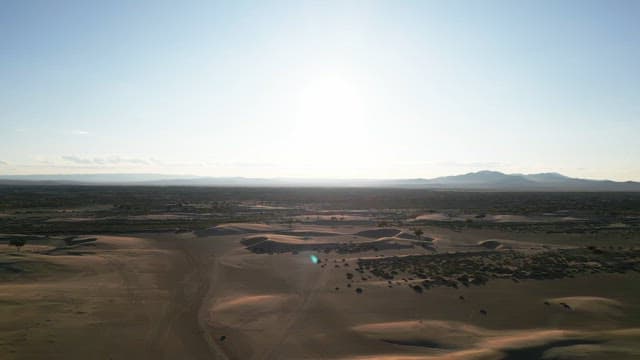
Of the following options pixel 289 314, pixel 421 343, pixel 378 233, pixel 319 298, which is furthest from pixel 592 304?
pixel 378 233

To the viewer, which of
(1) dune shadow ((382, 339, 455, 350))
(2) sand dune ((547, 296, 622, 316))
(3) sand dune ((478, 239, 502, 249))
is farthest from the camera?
(3) sand dune ((478, 239, 502, 249))

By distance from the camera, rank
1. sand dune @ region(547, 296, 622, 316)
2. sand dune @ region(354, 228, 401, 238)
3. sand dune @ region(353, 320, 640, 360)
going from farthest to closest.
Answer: sand dune @ region(354, 228, 401, 238) < sand dune @ region(547, 296, 622, 316) < sand dune @ region(353, 320, 640, 360)

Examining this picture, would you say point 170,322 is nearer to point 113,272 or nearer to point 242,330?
point 242,330

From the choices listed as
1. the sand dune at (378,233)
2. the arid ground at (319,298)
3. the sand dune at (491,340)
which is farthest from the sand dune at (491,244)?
the sand dune at (491,340)

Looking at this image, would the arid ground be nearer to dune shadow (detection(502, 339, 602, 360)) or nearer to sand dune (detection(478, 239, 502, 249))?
dune shadow (detection(502, 339, 602, 360))

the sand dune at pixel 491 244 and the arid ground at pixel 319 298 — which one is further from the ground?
the sand dune at pixel 491 244

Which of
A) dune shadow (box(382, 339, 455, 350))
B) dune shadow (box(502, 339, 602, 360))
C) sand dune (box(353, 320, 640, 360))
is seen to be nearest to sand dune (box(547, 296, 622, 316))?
sand dune (box(353, 320, 640, 360))

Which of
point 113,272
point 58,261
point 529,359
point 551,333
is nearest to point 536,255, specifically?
point 551,333

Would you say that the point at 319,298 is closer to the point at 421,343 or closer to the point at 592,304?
the point at 421,343

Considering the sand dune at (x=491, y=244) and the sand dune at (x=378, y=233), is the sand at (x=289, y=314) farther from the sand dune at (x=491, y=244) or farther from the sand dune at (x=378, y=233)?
the sand dune at (x=378, y=233)

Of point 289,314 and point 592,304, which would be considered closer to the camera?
point 289,314

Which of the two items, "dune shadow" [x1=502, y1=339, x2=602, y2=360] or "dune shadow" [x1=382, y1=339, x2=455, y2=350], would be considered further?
"dune shadow" [x1=382, y1=339, x2=455, y2=350]
